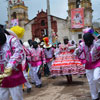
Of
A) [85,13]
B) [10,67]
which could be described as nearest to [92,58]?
[10,67]

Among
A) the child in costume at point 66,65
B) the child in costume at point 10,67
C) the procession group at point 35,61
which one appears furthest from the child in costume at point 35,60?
the child in costume at point 10,67

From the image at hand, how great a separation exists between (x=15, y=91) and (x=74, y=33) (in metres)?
28.7

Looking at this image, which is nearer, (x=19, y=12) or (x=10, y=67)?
(x=10, y=67)

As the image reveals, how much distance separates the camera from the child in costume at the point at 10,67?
294 cm

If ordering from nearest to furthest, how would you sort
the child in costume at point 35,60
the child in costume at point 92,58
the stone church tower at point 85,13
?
the child in costume at point 92,58
the child in costume at point 35,60
the stone church tower at point 85,13

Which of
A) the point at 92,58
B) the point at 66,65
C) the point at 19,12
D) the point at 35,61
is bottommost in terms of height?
the point at 66,65

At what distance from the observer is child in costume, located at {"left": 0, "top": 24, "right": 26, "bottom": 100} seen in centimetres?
294

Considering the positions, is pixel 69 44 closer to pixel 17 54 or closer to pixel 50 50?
pixel 50 50

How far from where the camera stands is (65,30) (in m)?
33.2

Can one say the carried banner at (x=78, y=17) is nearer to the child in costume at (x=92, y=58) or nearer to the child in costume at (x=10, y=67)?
the child in costume at (x=92, y=58)

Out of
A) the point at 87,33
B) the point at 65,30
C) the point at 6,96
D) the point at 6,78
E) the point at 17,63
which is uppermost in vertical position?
the point at 65,30

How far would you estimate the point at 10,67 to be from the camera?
289 cm

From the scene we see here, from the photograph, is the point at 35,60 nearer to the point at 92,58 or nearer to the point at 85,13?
the point at 92,58

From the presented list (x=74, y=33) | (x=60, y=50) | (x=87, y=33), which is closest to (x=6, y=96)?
(x=87, y=33)
